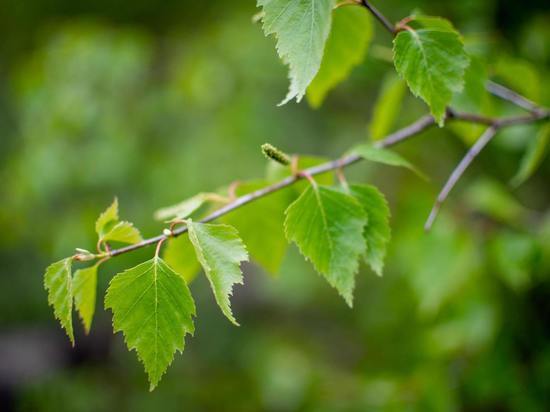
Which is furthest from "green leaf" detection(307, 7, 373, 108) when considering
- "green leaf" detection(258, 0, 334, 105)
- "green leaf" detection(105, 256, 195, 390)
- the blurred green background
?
"green leaf" detection(105, 256, 195, 390)

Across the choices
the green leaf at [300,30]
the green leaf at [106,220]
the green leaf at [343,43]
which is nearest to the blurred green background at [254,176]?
the green leaf at [343,43]

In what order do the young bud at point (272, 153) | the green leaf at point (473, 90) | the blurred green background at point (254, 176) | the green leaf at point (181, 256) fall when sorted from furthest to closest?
the blurred green background at point (254, 176), the green leaf at point (473, 90), the green leaf at point (181, 256), the young bud at point (272, 153)

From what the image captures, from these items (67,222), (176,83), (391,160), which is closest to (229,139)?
(176,83)

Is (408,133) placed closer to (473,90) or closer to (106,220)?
(473,90)

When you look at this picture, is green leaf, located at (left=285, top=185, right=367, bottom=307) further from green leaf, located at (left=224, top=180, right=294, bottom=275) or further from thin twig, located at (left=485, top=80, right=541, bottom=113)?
thin twig, located at (left=485, top=80, right=541, bottom=113)

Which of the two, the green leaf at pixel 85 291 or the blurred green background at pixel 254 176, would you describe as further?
the blurred green background at pixel 254 176

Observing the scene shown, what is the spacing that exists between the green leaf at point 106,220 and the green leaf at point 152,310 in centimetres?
12

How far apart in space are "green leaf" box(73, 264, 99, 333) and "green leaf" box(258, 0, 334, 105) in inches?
13.9

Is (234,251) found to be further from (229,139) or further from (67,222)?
(67,222)

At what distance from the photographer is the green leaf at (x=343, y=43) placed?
0.84 meters

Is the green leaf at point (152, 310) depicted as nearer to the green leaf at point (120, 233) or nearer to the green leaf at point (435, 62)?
the green leaf at point (120, 233)

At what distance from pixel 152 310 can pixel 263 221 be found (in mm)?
298

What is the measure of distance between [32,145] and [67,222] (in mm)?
347

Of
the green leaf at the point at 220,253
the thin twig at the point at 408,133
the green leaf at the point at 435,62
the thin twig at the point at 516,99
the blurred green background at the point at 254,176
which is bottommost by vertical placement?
the blurred green background at the point at 254,176
